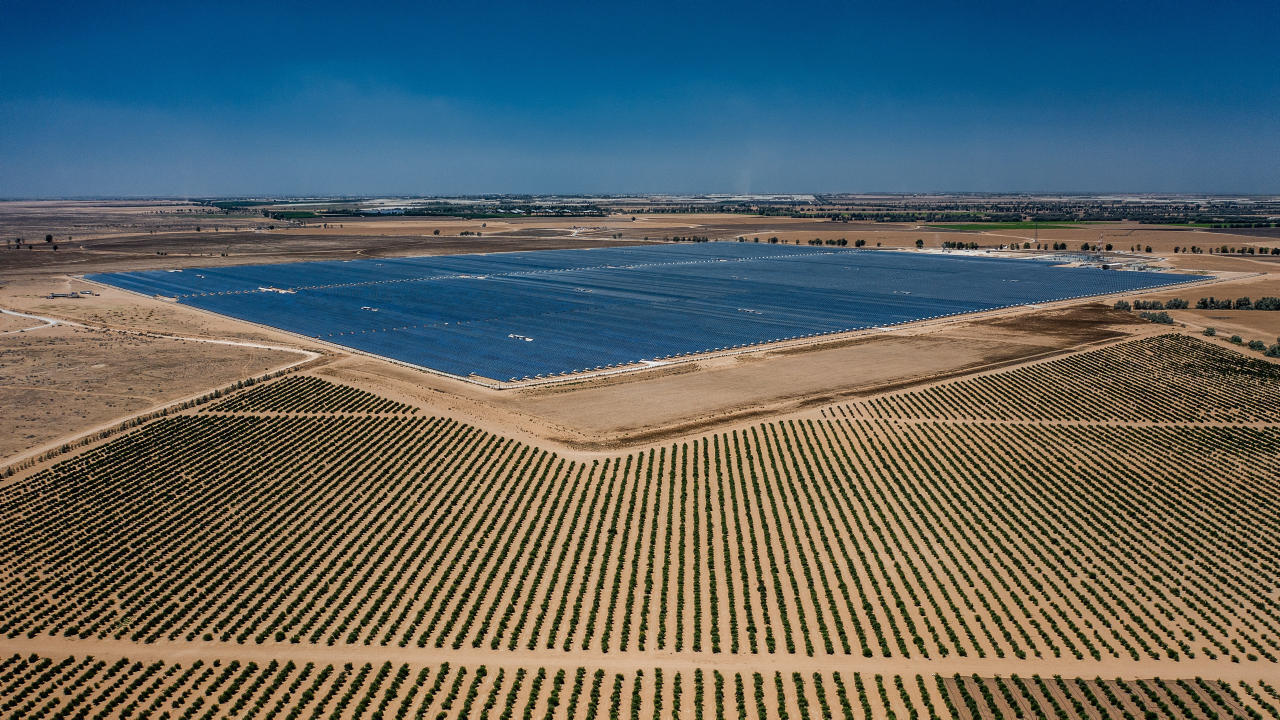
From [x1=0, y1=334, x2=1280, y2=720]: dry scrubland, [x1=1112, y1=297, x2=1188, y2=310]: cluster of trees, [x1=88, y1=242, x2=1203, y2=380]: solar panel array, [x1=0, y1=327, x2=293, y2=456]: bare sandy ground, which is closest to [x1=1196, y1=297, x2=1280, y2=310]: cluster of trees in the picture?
[x1=1112, y1=297, x2=1188, y2=310]: cluster of trees

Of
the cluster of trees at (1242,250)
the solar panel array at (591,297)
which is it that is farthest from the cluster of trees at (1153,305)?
the cluster of trees at (1242,250)

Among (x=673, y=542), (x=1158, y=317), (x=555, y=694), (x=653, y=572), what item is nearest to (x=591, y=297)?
(x=1158, y=317)

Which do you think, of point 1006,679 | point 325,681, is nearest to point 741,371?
point 1006,679

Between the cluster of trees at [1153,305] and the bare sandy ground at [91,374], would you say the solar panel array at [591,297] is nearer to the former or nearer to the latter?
the cluster of trees at [1153,305]

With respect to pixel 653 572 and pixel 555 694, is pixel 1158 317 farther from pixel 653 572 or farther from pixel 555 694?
pixel 555 694

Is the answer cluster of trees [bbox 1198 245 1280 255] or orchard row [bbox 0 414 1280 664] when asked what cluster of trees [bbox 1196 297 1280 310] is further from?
cluster of trees [bbox 1198 245 1280 255]
